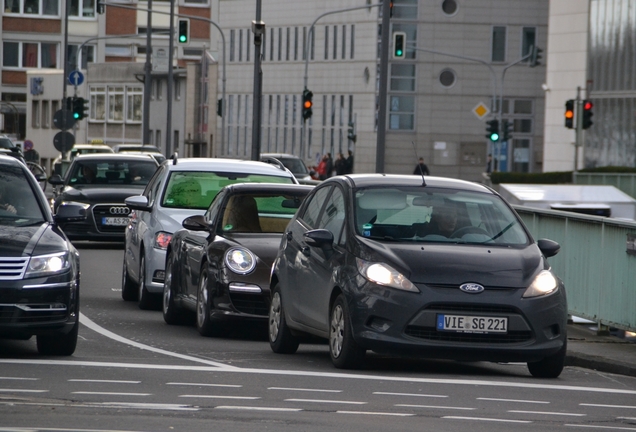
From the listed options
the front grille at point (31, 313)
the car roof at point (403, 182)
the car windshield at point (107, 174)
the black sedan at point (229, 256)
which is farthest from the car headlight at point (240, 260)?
the car windshield at point (107, 174)

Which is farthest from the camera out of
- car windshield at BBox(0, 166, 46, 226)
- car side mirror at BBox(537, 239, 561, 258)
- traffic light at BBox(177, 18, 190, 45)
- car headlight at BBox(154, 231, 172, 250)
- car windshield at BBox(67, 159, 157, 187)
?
traffic light at BBox(177, 18, 190, 45)

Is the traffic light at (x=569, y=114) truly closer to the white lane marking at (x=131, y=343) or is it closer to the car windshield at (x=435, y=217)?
the white lane marking at (x=131, y=343)

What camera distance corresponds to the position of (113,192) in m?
28.0

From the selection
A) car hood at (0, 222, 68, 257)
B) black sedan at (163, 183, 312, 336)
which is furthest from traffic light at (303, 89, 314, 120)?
car hood at (0, 222, 68, 257)

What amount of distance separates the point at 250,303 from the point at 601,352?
10.0 feet

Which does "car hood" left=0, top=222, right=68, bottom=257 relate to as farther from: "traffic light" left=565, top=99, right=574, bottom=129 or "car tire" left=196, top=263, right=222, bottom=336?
"traffic light" left=565, top=99, right=574, bottom=129

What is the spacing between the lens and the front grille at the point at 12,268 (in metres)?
11.5

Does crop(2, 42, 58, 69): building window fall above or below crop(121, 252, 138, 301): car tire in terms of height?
above

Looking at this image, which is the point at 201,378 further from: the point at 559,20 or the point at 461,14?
the point at 461,14

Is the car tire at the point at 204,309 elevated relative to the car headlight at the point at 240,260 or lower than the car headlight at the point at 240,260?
Result: lower

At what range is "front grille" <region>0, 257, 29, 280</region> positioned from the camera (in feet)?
37.9

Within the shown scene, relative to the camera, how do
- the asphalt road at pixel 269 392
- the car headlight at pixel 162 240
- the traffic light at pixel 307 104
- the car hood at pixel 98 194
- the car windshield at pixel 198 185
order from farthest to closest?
the traffic light at pixel 307 104
the car hood at pixel 98 194
the car windshield at pixel 198 185
the car headlight at pixel 162 240
the asphalt road at pixel 269 392

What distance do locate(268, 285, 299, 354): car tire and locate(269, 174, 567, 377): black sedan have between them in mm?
230

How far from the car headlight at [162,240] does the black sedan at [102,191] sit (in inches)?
386
